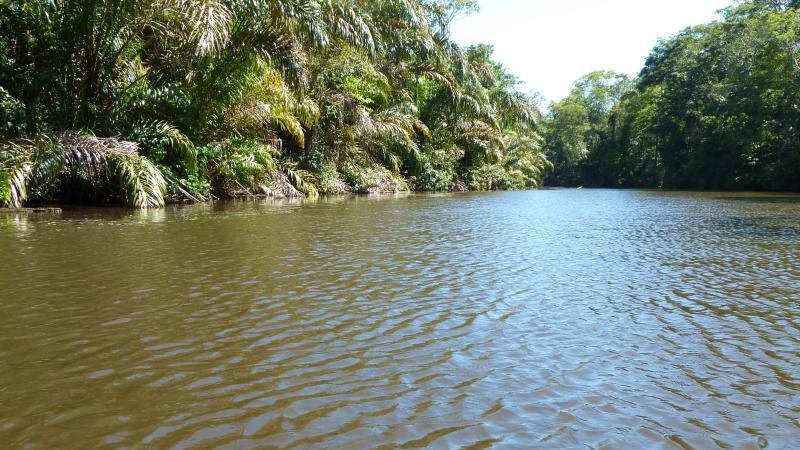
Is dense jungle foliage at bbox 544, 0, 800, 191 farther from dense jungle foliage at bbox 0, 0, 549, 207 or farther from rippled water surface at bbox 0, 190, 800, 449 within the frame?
rippled water surface at bbox 0, 190, 800, 449

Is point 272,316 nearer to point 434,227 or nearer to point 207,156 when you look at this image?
point 434,227

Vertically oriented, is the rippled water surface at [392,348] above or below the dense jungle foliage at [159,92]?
below

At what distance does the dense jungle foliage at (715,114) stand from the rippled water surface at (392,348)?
32602 millimetres

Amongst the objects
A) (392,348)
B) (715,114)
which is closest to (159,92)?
(392,348)

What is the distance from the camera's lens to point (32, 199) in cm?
1430

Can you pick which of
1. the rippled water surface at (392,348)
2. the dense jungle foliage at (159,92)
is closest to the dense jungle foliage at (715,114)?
the dense jungle foliage at (159,92)

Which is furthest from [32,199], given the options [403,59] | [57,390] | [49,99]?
[403,59]

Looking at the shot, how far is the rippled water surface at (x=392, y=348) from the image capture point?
255 centimetres

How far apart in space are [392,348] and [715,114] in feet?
152

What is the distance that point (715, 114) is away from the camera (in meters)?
43.3

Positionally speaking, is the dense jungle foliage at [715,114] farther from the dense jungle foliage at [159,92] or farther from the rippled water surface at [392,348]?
the rippled water surface at [392,348]

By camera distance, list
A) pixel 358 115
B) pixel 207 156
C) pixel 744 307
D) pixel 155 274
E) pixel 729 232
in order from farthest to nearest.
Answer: pixel 358 115
pixel 207 156
pixel 729 232
pixel 155 274
pixel 744 307

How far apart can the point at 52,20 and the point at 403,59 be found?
58.5 feet

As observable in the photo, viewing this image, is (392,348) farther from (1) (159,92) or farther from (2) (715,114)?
(2) (715,114)
